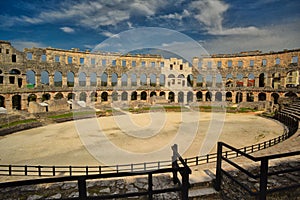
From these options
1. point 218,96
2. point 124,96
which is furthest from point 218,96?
point 124,96

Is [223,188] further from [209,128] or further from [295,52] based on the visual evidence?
[295,52]

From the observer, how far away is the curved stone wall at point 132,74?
29.8m

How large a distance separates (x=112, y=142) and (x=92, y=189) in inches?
389

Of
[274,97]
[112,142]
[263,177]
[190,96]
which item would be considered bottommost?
[112,142]

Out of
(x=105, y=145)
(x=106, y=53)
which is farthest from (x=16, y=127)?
(x=106, y=53)

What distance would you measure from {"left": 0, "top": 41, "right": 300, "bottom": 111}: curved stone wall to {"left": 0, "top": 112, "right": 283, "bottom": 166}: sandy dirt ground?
15.4 m

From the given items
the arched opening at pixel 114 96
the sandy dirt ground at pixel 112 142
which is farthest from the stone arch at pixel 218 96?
the sandy dirt ground at pixel 112 142

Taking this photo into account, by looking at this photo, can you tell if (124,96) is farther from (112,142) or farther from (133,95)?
(112,142)

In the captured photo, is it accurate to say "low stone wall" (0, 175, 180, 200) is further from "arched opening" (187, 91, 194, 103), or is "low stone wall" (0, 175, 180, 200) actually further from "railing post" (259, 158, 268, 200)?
"arched opening" (187, 91, 194, 103)

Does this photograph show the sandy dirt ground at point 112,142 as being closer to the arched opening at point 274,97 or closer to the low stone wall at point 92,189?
the low stone wall at point 92,189

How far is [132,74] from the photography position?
134 feet

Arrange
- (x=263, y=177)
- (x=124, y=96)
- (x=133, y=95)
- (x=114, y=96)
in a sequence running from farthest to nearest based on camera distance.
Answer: (x=133, y=95) → (x=124, y=96) → (x=114, y=96) → (x=263, y=177)

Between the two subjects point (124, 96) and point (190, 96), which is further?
point (190, 96)

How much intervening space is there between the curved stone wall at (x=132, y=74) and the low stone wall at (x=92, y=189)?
26980mm
